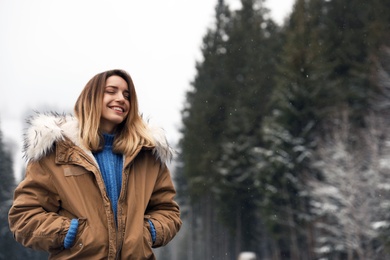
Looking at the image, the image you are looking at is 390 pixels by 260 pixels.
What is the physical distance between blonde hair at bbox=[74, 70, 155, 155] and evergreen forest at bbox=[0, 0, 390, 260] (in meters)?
19.9

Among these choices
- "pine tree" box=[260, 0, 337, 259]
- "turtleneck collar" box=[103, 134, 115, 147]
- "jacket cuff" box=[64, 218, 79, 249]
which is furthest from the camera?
"pine tree" box=[260, 0, 337, 259]

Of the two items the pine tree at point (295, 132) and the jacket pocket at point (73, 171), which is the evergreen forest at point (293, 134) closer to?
the pine tree at point (295, 132)

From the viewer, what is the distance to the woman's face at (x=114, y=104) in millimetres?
3406

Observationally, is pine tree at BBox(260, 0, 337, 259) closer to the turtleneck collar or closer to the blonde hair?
the blonde hair

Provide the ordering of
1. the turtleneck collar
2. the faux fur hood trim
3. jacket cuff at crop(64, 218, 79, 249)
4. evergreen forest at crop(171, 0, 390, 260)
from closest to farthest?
jacket cuff at crop(64, 218, 79, 249)
the faux fur hood trim
the turtleneck collar
evergreen forest at crop(171, 0, 390, 260)

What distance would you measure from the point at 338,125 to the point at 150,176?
28.0 metres

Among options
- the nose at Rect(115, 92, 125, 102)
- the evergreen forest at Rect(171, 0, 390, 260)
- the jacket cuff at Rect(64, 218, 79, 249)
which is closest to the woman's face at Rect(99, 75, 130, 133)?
the nose at Rect(115, 92, 125, 102)

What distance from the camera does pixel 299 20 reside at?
111ft

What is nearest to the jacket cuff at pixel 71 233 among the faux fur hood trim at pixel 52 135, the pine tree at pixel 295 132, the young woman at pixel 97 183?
the young woman at pixel 97 183

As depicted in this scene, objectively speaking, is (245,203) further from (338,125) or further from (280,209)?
(338,125)

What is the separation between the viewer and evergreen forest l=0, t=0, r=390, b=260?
26297 millimetres

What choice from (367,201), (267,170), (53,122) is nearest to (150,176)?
(53,122)

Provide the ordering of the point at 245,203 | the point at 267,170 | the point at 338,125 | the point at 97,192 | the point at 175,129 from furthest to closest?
1. the point at 175,129
2. the point at 245,203
3. the point at 267,170
4. the point at 338,125
5. the point at 97,192

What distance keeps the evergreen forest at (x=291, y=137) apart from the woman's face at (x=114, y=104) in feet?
65.3
